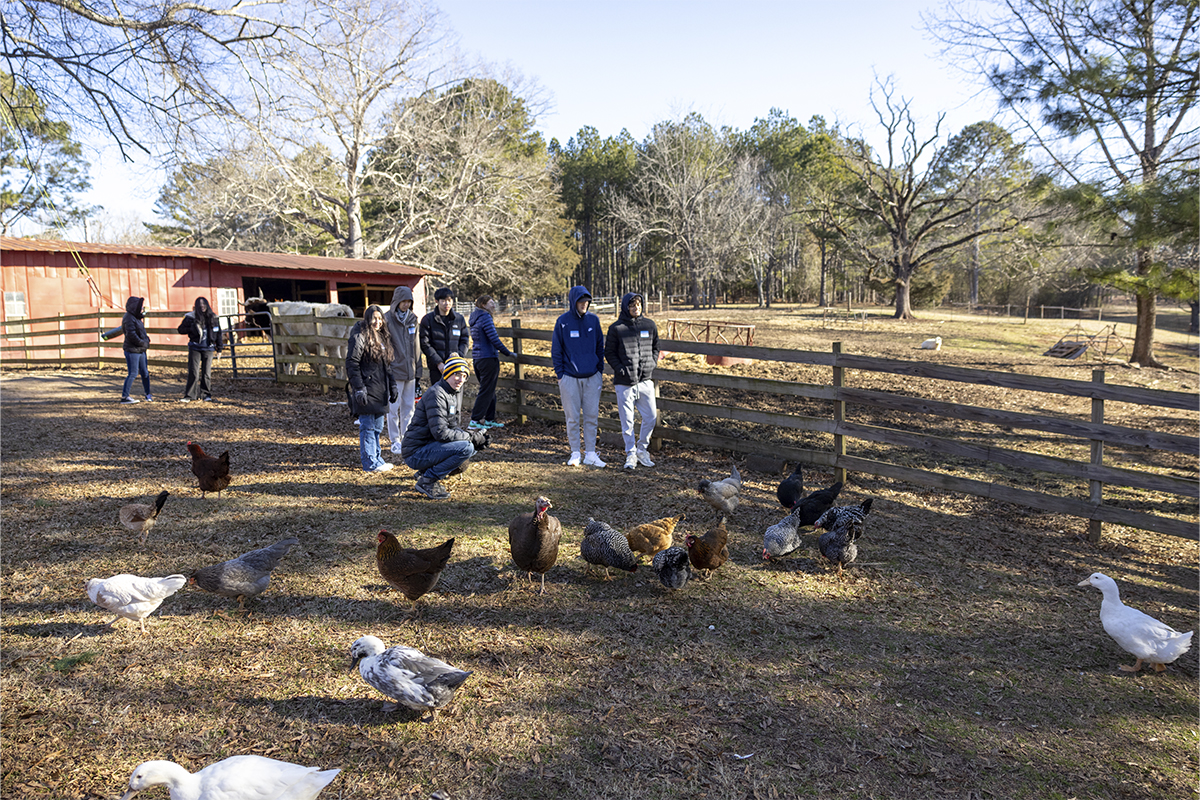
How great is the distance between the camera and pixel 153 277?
19547 millimetres

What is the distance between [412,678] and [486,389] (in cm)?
596

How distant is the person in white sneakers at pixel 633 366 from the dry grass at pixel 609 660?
4.01 feet

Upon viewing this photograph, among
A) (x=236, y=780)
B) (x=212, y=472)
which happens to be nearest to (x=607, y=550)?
(x=236, y=780)

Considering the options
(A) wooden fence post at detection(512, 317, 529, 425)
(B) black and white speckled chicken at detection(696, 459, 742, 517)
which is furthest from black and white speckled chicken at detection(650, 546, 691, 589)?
(A) wooden fence post at detection(512, 317, 529, 425)

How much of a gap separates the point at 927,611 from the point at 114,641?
5.05 metres

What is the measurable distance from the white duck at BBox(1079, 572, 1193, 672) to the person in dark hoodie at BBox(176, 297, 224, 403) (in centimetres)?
1223

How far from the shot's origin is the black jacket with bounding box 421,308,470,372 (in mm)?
7789

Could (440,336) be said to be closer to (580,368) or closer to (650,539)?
(580,368)

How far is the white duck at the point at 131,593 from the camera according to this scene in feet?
12.9

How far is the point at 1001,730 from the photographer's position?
3305mm

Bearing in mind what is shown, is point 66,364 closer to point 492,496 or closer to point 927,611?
point 492,496

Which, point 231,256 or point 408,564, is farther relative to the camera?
point 231,256

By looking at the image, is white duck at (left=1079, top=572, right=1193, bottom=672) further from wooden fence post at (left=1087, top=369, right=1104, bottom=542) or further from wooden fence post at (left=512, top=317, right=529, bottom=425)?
wooden fence post at (left=512, top=317, right=529, bottom=425)

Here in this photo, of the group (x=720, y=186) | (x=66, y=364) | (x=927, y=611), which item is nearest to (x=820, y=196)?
(x=720, y=186)
